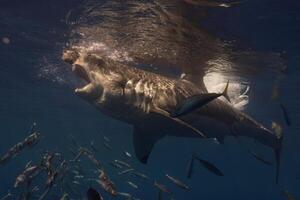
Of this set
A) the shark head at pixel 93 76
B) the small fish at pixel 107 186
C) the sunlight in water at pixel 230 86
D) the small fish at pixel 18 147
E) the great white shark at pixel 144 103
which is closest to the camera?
the small fish at pixel 107 186

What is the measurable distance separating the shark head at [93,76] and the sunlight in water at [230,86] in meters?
11.2

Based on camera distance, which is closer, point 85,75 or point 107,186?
point 107,186

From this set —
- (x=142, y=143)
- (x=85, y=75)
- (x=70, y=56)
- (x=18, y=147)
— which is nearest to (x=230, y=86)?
(x=142, y=143)

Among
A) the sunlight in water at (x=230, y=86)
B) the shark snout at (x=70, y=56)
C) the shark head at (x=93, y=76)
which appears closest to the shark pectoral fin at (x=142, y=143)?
the shark head at (x=93, y=76)

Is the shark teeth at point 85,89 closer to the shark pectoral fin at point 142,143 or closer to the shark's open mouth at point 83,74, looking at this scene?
the shark's open mouth at point 83,74

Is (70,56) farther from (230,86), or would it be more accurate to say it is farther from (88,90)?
(230,86)

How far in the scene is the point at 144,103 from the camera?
26.8ft

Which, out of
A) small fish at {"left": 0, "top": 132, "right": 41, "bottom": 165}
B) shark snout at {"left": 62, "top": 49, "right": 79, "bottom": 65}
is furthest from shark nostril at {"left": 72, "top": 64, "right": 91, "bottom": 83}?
small fish at {"left": 0, "top": 132, "right": 41, "bottom": 165}

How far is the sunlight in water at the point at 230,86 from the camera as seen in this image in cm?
1883

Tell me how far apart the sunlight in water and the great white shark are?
7.95m

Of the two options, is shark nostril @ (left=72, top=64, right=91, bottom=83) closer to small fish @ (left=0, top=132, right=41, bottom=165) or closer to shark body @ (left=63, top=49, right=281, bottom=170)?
shark body @ (left=63, top=49, right=281, bottom=170)

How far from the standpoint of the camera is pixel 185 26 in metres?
12.9

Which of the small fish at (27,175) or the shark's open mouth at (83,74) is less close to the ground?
the shark's open mouth at (83,74)

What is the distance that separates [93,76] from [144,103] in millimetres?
1419
